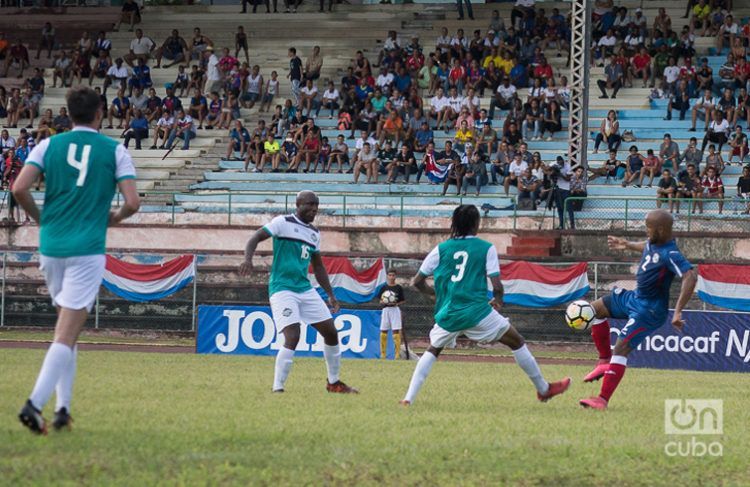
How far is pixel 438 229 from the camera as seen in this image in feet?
108

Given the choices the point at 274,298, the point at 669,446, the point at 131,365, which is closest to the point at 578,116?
the point at 131,365

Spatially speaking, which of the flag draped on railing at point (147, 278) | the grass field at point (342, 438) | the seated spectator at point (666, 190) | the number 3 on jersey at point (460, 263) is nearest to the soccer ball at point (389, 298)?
the flag draped on railing at point (147, 278)

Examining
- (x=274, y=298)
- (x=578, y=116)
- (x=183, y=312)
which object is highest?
(x=578, y=116)

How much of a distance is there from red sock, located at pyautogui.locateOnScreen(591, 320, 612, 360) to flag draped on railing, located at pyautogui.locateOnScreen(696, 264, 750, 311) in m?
14.1

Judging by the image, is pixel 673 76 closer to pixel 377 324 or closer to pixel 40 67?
pixel 377 324

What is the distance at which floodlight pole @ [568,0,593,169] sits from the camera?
32125 millimetres

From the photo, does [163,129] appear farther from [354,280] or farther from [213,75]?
[354,280]

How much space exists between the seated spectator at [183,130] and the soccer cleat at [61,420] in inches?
1207

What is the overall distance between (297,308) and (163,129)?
26780 mm

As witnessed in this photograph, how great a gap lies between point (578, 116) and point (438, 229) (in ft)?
14.8

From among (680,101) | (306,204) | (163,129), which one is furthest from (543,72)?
(306,204)

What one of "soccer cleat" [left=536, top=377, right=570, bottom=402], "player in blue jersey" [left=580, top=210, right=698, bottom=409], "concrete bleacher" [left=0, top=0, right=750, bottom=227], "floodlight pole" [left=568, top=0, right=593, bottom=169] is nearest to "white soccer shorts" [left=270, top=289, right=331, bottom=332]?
"soccer cleat" [left=536, top=377, right=570, bottom=402]

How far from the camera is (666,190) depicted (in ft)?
104

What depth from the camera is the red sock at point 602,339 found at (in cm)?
1418
